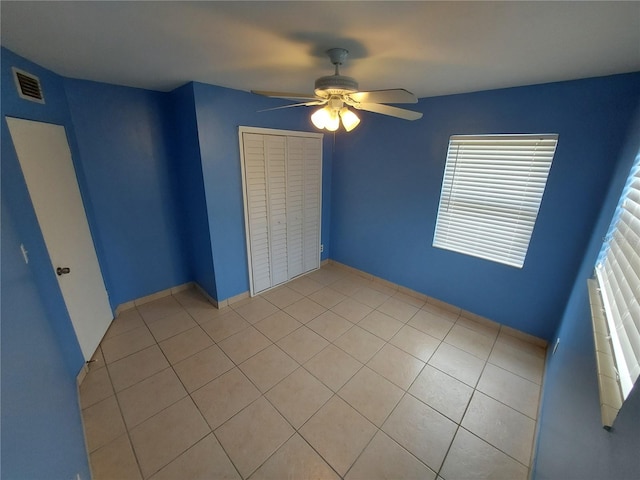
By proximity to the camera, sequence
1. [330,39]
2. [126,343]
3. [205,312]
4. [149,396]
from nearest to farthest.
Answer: [330,39] < [149,396] < [126,343] < [205,312]

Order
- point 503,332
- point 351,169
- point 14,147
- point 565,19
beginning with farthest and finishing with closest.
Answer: point 351,169 < point 503,332 < point 14,147 < point 565,19

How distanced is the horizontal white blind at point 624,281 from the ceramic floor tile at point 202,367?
2.23 metres

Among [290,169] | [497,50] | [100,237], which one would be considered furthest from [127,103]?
[497,50]

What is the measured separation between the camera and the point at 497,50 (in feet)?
A: 4.57

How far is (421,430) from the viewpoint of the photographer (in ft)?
5.40

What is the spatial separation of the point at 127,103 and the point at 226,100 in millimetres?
930

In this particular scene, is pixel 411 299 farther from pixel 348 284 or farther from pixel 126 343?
pixel 126 343

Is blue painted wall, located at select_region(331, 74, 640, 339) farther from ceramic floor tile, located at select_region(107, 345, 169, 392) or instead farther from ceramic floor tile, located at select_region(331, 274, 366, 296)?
ceramic floor tile, located at select_region(107, 345, 169, 392)

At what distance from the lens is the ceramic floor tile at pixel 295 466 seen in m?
1.40

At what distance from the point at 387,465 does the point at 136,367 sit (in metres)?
1.97

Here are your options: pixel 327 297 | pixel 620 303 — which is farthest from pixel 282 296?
pixel 620 303

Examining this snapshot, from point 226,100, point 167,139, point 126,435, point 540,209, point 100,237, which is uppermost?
point 226,100

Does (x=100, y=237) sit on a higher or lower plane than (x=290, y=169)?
lower

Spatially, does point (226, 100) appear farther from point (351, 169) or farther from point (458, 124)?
point (458, 124)
